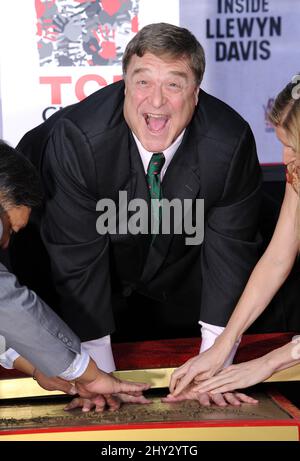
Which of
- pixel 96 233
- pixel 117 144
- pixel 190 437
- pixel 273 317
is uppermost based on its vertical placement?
pixel 117 144

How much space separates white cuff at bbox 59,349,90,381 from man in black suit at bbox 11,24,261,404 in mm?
318

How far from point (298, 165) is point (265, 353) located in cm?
57

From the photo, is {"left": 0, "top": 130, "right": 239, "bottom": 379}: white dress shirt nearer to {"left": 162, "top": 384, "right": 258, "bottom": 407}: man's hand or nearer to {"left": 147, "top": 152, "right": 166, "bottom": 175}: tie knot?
{"left": 147, "top": 152, "right": 166, "bottom": 175}: tie knot

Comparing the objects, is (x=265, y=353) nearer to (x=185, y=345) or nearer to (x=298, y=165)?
(x=185, y=345)

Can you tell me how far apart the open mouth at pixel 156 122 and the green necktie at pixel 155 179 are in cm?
9

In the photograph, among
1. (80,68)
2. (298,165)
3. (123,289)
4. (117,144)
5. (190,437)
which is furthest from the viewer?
(80,68)

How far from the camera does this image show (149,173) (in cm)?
242

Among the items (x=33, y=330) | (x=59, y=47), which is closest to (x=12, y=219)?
(x=33, y=330)

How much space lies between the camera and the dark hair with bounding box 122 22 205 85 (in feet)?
7.38

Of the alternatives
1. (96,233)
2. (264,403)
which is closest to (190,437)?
(264,403)

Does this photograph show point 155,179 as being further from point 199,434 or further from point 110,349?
point 199,434

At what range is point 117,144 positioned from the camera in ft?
7.72

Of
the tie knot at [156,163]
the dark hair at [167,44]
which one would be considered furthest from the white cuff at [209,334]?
the dark hair at [167,44]

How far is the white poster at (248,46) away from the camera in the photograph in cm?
366
